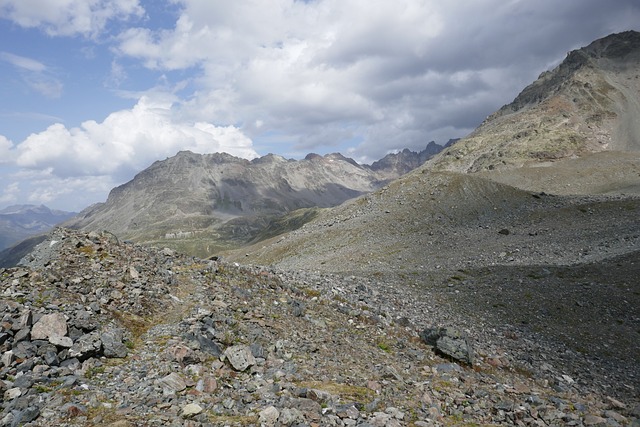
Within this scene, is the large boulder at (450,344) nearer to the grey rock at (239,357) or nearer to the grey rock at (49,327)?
the grey rock at (239,357)

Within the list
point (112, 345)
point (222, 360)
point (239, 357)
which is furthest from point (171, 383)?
point (112, 345)

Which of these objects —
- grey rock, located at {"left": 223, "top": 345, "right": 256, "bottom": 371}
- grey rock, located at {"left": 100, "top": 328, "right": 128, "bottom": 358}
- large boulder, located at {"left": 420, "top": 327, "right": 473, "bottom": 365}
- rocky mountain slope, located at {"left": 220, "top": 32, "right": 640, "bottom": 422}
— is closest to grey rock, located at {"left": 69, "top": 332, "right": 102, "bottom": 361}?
grey rock, located at {"left": 100, "top": 328, "right": 128, "bottom": 358}

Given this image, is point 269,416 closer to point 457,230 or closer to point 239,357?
point 239,357

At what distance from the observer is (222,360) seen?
13523 millimetres

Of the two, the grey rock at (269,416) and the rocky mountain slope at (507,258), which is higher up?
the grey rock at (269,416)

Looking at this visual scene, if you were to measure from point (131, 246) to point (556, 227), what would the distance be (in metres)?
58.9

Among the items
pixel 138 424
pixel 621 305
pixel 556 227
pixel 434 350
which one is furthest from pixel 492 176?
pixel 138 424

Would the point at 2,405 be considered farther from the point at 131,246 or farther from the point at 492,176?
the point at 492,176

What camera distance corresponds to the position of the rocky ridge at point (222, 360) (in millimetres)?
10664

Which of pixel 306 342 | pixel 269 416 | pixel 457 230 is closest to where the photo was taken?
pixel 269 416

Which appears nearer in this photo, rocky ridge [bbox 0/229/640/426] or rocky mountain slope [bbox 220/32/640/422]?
rocky ridge [bbox 0/229/640/426]

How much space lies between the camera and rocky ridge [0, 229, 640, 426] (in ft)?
35.0

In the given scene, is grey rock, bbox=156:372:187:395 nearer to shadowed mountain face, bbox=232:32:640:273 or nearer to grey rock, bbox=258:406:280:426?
grey rock, bbox=258:406:280:426

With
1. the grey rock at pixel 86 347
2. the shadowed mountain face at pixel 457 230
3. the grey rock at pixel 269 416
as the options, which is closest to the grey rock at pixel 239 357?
the grey rock at pixel 269 416
